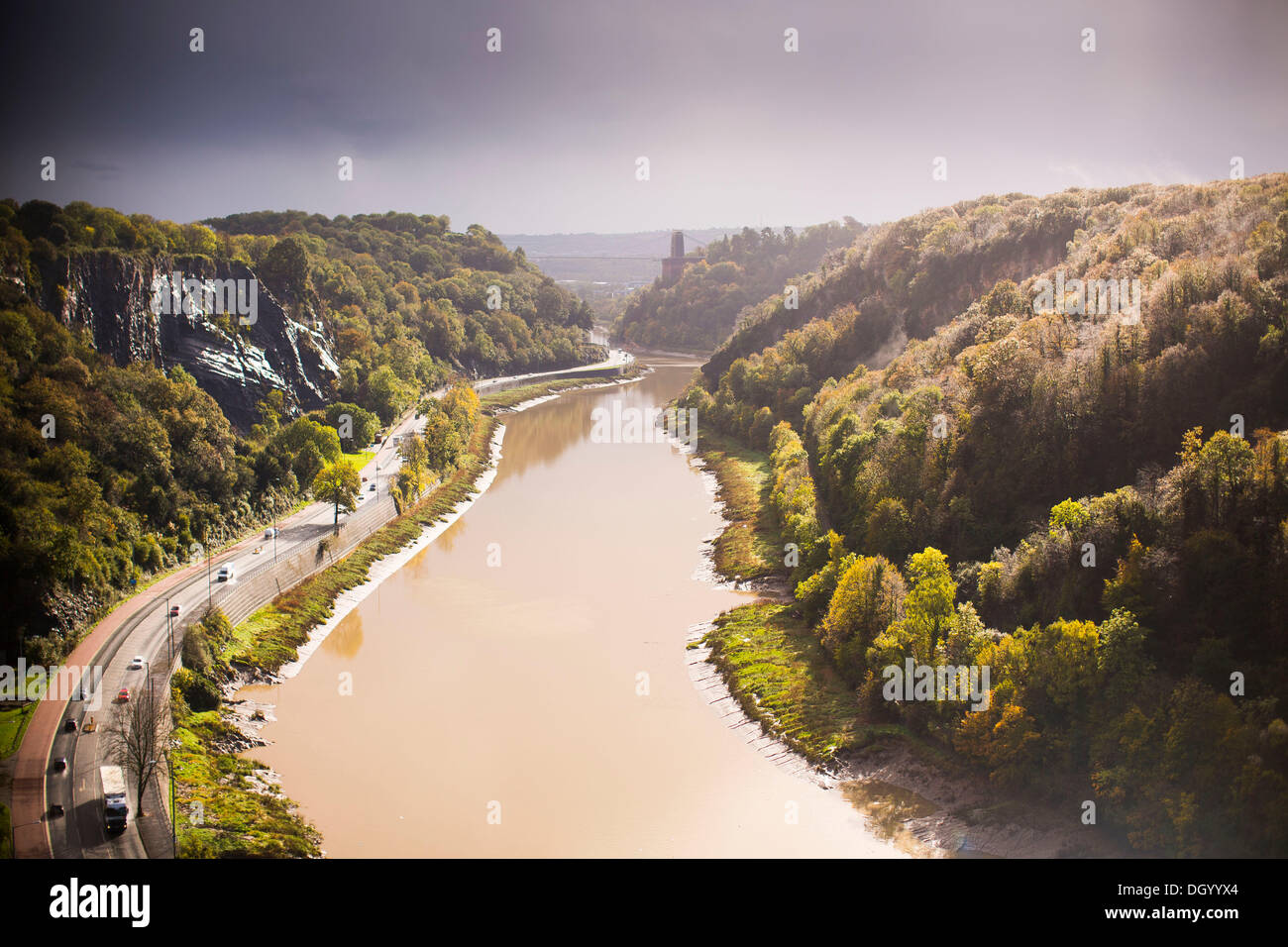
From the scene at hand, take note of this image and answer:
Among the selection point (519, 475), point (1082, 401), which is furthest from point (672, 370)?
point (1082, 401)

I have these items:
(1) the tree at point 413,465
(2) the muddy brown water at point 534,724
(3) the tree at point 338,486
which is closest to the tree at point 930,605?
(2) the muddy brown water at point 534,724

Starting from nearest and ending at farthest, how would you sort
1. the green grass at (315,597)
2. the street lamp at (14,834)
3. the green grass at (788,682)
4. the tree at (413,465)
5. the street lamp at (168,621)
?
1. the street lamp at (14,834)
2. the green grass at (788,682)
3. the street lamp at (168,621)
4. the green grass at (315,597)
5. the tree at (413,465)

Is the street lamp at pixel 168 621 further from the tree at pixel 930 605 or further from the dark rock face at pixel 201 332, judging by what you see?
the tree at pixel 930 605

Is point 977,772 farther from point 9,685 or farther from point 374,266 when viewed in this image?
point 374,266

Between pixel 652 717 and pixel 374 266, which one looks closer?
pixel 652 717

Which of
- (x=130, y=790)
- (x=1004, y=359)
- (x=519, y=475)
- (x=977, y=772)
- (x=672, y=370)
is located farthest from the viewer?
(x=672, y=370)

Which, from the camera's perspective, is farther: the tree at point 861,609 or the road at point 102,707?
the tree at point 861,609
